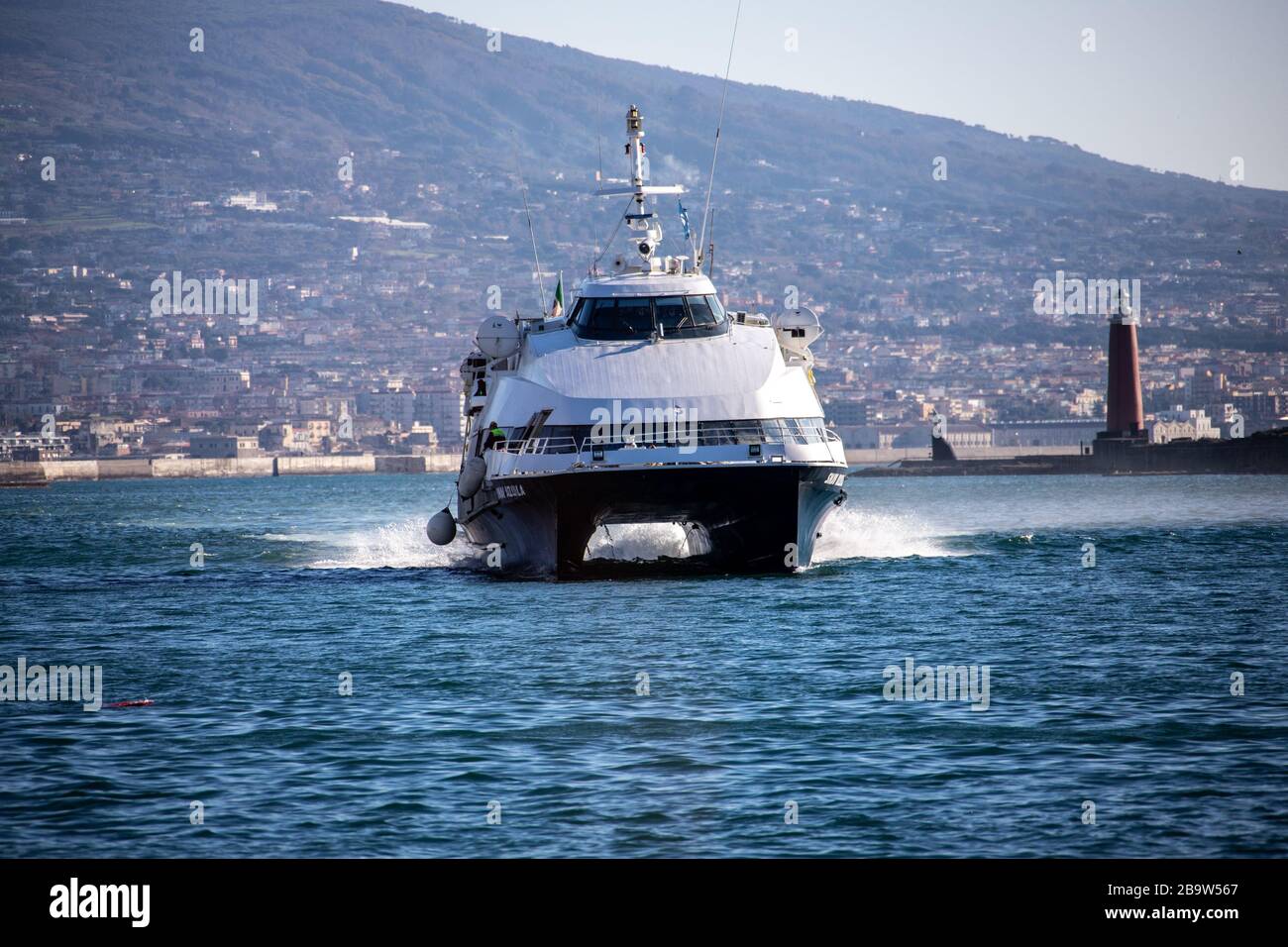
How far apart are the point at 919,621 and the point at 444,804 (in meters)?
15.9

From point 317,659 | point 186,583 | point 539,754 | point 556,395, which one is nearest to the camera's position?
point 539,754

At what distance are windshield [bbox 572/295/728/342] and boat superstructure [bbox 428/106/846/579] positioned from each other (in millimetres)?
30

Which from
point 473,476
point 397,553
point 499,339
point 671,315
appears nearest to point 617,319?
point 671,315

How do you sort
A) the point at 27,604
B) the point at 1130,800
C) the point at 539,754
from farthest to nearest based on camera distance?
the point at 27,604 → the point at 539,754 → the point at 1130,800

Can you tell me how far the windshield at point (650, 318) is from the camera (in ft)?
119

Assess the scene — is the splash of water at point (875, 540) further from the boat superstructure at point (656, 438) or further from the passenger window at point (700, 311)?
the passenger window at point (700, 311)

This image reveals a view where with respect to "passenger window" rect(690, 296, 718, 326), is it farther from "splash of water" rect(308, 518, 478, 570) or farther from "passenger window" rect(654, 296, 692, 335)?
"splash of water" rect(308, 518, 478, 570)

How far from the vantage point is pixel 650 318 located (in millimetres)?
36438

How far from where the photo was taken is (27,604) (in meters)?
36.8

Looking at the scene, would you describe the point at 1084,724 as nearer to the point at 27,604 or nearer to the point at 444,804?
the point at 444,804

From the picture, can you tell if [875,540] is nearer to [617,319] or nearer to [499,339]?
[499,339]

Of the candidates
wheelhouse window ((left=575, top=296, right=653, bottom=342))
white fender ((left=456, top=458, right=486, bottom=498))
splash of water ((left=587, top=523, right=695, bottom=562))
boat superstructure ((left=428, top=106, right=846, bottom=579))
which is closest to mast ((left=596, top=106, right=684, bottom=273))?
boat superstructure ((left=428, top=106, right=846, bottom=579))
